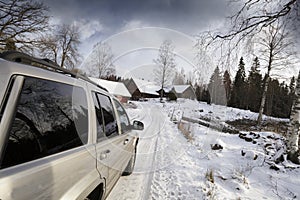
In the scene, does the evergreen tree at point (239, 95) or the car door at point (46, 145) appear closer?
the car door at point (46, 145)

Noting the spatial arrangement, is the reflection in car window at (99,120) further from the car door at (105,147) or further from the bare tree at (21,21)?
the bare tree at (21,21)

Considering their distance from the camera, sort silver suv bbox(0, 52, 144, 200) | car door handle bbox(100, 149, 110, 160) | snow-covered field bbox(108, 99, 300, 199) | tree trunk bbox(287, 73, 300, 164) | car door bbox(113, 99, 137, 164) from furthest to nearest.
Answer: tree trunk bbox(287, 73, 300, 164) < snow-covered field bbox(108, 99, 300, 199) < car door bbox(113, 99, 137, 164) < car door handle bbox(100, 149, 110, 160) < silver suv bbox(0, 52, 144, 200)

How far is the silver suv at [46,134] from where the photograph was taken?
106 cm

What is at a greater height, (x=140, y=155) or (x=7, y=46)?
(x=7, y=46)

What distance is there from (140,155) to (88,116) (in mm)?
4146

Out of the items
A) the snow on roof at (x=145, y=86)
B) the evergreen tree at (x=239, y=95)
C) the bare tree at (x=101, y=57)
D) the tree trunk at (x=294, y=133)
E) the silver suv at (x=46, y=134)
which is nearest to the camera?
the silver suv at (x=46, y=134)

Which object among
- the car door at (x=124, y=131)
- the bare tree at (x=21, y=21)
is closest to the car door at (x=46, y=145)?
the car door at (x=124, y=131)

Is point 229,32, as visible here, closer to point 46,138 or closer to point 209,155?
point 209,155

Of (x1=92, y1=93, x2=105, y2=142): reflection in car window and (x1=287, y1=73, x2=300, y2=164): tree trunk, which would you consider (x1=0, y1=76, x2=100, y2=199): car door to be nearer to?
(x1=92, y1=93, x2=105, y2=142): reflection in car window

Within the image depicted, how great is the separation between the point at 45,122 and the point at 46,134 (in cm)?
9

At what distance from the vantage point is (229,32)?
23.2 feet

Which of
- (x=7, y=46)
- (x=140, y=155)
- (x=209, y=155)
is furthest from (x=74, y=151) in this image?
(x=7, y=46)

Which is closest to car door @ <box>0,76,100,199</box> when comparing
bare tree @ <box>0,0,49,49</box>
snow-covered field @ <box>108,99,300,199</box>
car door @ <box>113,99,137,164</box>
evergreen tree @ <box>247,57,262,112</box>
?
car door @ <box>113,99,137,164</box>

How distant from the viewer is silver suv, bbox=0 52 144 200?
1062 millimetres
